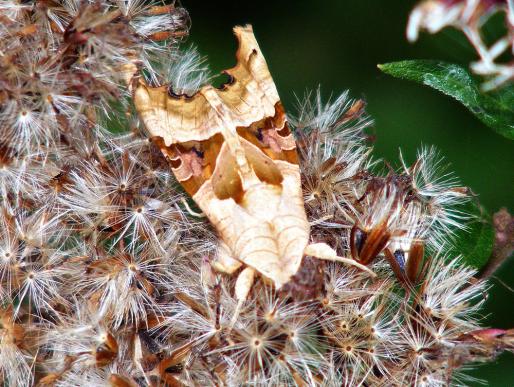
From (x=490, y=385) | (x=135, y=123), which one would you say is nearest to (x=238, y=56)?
(x=135, y=123)

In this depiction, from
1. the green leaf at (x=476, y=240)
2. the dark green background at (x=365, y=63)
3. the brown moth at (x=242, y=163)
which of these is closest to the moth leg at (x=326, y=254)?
the brown moth at (x=242, y=163)

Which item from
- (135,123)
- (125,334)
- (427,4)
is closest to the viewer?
(427,4)

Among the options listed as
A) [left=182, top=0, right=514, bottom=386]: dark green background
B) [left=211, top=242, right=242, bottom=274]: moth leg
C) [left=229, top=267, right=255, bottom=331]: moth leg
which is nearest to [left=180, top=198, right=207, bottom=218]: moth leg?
[left=211, top=242, right=242, bottom=274]: moth leg

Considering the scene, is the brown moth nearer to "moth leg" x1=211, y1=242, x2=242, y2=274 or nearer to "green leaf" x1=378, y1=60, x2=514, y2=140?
"moth leg" x1=211, y1=242, x2=242, y2=274

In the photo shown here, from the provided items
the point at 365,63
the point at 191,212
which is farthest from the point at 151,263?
the point at 365,63

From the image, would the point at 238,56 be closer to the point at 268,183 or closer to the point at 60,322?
the point at 268,183

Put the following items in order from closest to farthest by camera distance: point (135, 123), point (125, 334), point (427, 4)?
point (427, 4) → point (125, 334) → point (135, 123)

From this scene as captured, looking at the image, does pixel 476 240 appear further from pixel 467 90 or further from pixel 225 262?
pixel 225 262

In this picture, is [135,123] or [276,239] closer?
[276,239]

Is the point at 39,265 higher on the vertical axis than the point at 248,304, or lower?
lower
